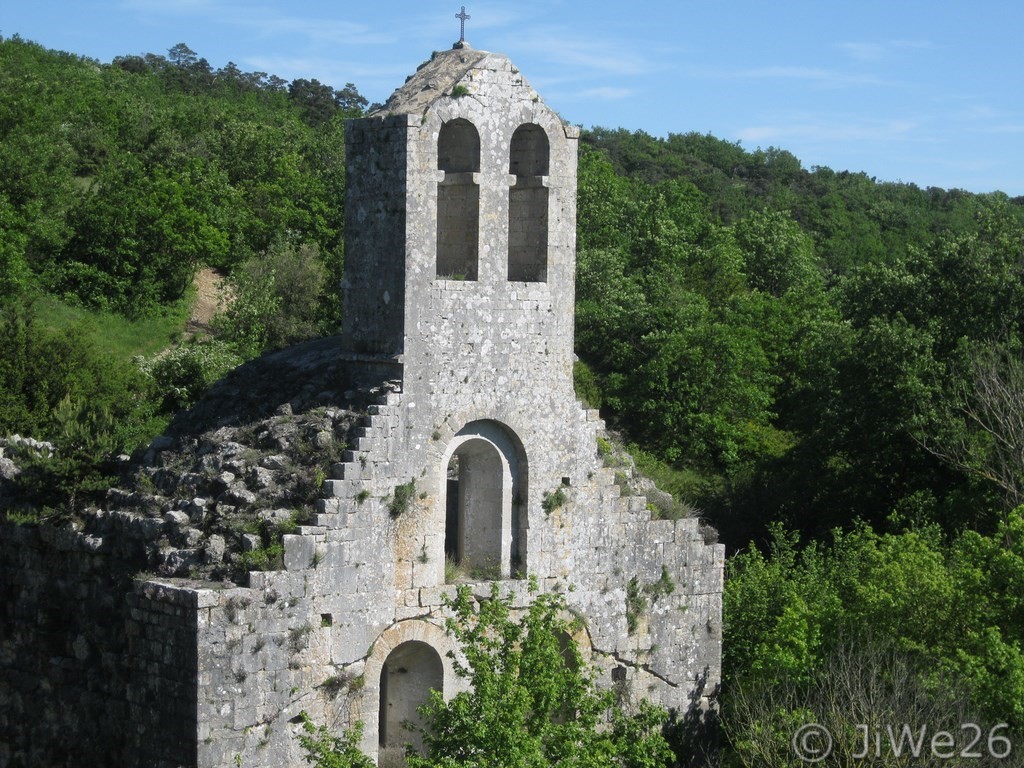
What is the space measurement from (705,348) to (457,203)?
2142 cm

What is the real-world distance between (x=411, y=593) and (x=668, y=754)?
341cm

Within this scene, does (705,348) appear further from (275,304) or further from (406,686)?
(406,686)

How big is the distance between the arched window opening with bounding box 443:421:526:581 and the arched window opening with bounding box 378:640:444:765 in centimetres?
112

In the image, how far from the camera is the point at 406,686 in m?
18.4

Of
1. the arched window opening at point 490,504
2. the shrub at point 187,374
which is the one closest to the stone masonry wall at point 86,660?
the arched window opening at point 490,504

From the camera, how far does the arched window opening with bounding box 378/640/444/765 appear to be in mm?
18125

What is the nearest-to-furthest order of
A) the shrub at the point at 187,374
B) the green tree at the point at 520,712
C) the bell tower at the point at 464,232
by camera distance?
the green tree at the point at 520,712, the bell tower at the point at 464,232, the shrub at the point at 187,374

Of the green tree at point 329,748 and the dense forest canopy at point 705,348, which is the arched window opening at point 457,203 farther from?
the green tree at point 329,748

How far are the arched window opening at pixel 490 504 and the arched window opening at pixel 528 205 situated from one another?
6.85 ft

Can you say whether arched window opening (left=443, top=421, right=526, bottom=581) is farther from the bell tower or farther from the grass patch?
the grass patch

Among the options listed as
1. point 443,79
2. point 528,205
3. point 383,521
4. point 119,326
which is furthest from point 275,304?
point 383,521

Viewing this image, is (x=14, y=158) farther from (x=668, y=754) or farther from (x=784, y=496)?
(x=668, y=754)

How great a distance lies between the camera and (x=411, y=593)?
17438mm

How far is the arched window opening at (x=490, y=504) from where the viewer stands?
18.4m
